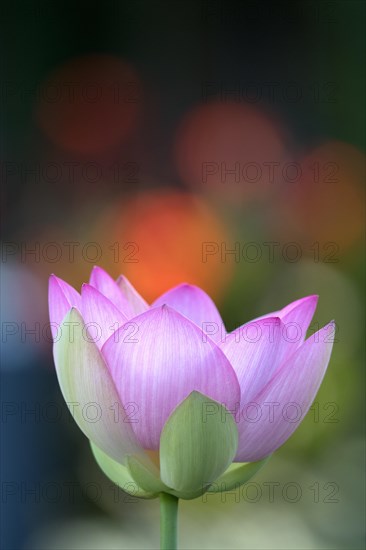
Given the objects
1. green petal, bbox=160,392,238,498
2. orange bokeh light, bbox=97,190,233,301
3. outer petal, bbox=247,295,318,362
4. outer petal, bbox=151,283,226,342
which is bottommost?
orange bokeh light, bbox=97,190,233,301

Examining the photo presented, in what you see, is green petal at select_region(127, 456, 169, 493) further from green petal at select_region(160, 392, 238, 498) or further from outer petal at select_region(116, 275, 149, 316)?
outer petal at select_region(116, 275, 149, 316)

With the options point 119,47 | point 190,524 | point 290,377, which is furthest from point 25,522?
point 290,377

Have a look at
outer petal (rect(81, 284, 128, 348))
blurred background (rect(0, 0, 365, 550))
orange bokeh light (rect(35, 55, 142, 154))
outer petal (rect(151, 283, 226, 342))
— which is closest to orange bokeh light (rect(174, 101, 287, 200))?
blurred background (rect(0, 0, 365, 550))

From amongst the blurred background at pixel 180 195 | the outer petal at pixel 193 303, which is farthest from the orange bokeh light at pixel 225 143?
the outer petal at pixel 193 303

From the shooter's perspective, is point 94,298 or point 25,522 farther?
point 25,522

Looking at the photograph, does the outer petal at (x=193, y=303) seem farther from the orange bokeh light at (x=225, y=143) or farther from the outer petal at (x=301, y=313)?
the orange bokeh light at (x=225, y=143)

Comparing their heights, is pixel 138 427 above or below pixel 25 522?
above

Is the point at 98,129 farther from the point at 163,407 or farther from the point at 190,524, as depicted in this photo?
the point at 163,407
